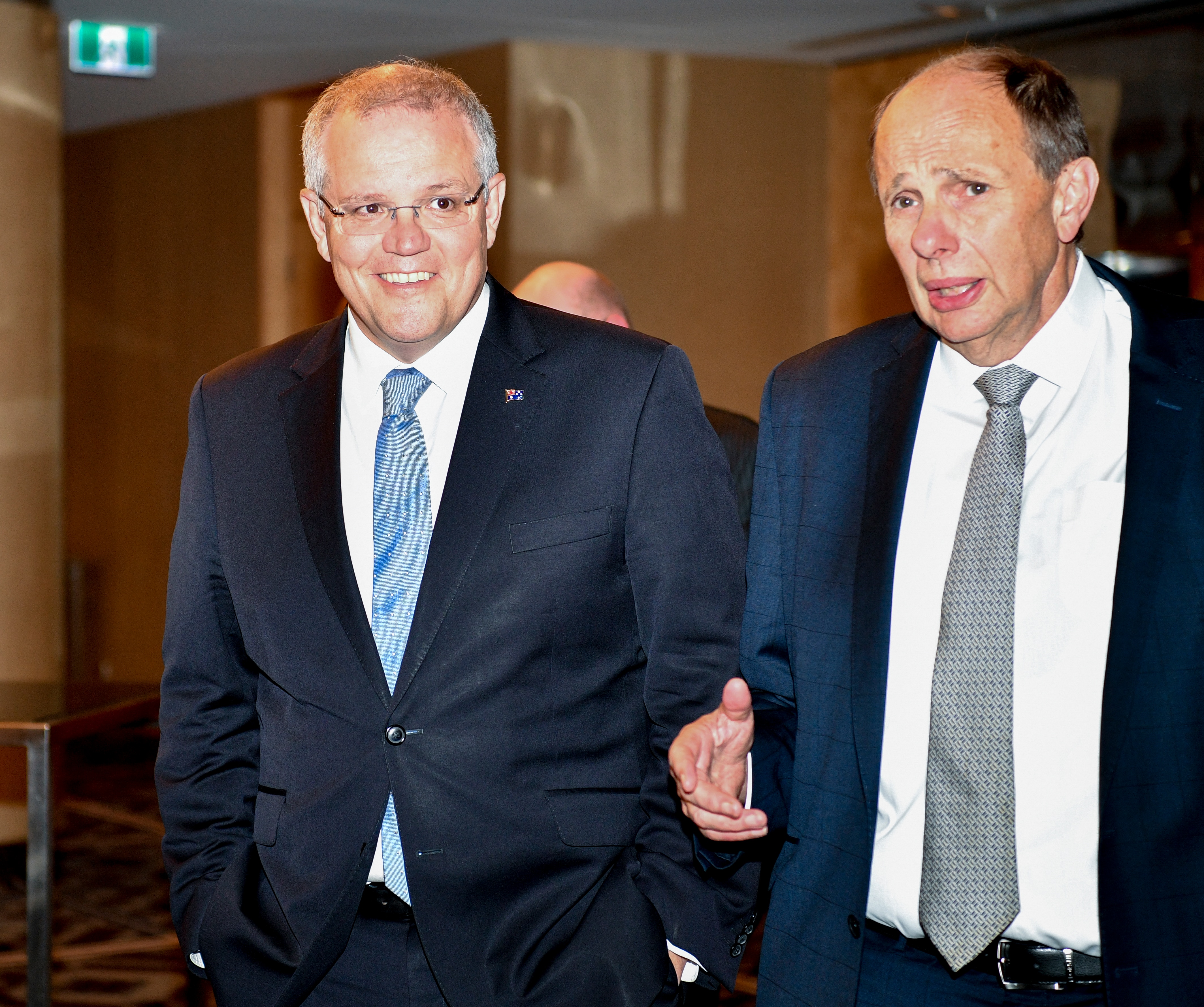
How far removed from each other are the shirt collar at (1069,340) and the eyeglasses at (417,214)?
0.76m

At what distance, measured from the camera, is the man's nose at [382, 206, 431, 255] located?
6.40 feet

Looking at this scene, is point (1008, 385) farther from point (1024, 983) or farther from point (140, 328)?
point (140, 328)

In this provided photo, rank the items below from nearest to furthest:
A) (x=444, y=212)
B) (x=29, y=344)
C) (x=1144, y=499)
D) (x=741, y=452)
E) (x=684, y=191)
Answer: (x=1144, y=499) < (x=444, y=212) < (x=741, y=452) < (x=29, y=344) < (x=684, y=191)

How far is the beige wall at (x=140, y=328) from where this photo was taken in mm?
9156

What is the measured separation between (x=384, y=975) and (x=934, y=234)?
1.23 m

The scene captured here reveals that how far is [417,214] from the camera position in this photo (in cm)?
199

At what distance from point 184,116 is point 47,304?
11.8 feet

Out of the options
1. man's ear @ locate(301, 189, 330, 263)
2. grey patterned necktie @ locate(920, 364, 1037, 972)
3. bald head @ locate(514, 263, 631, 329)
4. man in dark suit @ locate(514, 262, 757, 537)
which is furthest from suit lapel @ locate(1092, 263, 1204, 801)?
bald head @ locate(514, 263, 631, 329)

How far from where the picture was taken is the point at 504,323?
211 cm

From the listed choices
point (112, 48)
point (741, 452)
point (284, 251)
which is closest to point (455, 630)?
point (741, 452)

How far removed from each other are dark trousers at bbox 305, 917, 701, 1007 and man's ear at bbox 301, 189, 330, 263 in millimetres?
975

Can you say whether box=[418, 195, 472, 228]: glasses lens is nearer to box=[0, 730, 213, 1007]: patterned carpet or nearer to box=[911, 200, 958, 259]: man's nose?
box=[911, 200, 958, 259]: man's nose

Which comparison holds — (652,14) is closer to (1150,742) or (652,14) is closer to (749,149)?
(749,149)

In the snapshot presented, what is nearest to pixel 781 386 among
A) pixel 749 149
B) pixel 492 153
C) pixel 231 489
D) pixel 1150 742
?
pixel 492 153
